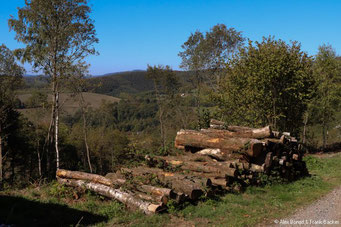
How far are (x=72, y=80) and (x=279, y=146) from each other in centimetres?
1755

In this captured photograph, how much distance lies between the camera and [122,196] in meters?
8.25

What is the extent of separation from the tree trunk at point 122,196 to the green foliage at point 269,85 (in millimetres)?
13549

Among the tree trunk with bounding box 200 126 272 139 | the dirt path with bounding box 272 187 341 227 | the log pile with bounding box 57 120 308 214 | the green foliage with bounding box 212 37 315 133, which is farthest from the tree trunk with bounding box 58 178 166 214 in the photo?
the green foliage with bounding box 212 37 315 133

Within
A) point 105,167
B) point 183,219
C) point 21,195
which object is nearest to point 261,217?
point 183,219

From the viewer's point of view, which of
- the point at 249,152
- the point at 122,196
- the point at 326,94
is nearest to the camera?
the point at 122,196

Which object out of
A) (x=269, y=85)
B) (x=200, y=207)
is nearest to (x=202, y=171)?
(x=200, y=207)

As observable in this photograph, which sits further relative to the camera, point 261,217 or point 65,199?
point 65,199

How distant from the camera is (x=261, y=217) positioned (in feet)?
25.9

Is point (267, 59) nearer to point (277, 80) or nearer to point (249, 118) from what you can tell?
point (277, 80)

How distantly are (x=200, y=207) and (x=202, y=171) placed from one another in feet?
7.49

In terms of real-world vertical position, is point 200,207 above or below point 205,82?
below

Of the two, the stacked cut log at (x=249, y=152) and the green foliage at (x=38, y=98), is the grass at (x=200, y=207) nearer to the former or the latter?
the stacked cut log at (x=249, y=152)

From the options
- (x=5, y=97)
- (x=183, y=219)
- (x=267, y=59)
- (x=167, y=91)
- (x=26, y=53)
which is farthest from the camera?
(x=167, y=91)

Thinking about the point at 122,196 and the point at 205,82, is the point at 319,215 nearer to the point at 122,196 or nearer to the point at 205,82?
the point at 122,196
